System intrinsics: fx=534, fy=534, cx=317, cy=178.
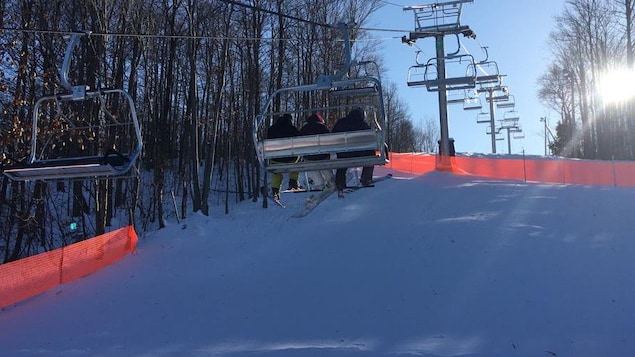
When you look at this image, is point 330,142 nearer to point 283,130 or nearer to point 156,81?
point 283,130

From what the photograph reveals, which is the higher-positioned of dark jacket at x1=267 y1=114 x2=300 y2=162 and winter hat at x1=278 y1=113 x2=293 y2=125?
winter hat at x1=278 y1=113 x2=293 y2=125

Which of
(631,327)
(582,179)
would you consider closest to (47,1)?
(631,327)

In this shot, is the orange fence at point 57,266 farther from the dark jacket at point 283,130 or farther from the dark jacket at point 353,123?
the dark jacket at point 353,123

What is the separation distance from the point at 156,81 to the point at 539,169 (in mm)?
21153

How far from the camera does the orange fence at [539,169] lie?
24.7 meters

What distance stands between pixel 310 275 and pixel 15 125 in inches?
275

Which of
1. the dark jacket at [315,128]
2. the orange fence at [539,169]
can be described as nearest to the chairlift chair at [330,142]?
the dark jacket at [315,128]

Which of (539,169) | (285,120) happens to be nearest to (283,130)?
(285,120)

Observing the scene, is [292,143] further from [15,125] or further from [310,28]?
[310,28]

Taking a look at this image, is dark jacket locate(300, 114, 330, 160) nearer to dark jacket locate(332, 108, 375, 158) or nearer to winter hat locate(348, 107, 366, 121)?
dark jacket locate(332, 108, 375, 158)

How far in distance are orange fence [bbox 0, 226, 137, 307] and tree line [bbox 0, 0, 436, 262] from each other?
1.90 meters

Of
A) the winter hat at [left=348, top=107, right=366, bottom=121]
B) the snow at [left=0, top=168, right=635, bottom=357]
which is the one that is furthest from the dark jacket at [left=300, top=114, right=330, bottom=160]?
the snow at [left=0, top=168, right=635, bottom=357]

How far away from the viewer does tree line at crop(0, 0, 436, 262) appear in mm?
15876

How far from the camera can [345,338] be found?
29.4 ft
